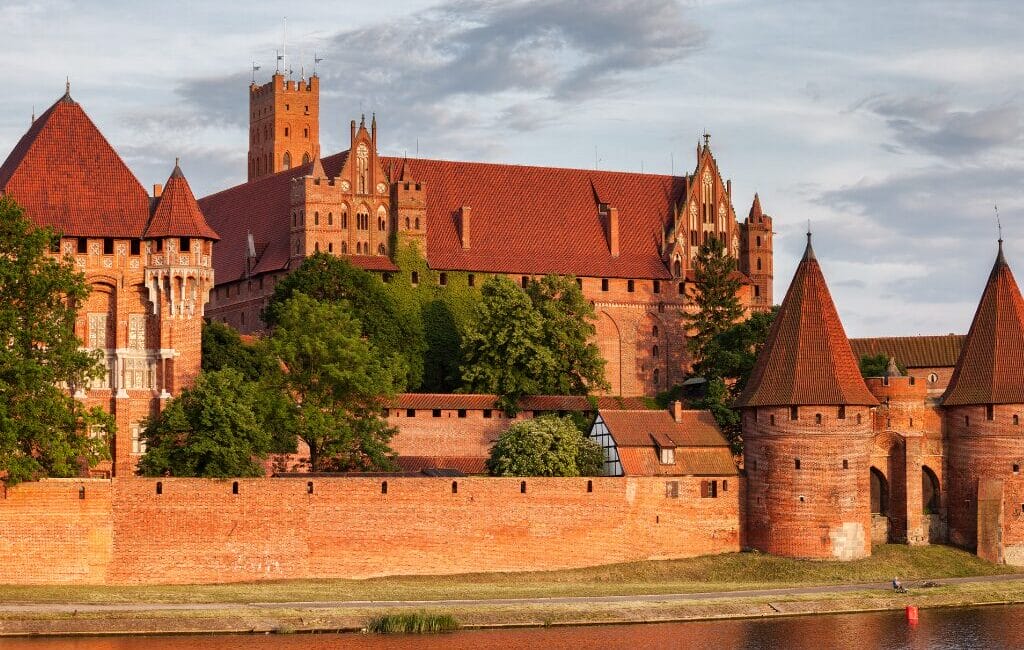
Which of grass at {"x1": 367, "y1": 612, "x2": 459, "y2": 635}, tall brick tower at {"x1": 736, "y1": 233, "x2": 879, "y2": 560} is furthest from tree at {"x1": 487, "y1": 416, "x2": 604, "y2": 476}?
grass at {"x1": 367, "y1": 612, "x2": 459, "y2": 635}

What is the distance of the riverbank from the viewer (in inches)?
2302

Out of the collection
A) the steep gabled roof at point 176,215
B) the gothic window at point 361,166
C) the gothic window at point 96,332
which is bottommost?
the gothic window at point 96,332

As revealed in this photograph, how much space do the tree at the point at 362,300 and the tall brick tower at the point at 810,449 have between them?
1533cm

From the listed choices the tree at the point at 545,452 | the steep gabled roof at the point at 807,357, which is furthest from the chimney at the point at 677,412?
the tree at the point at 545,452

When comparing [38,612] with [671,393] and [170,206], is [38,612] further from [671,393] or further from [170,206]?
[671,393]

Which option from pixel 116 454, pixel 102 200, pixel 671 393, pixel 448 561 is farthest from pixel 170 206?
pixel 671 393

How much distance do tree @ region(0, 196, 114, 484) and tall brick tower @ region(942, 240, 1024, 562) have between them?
85.1 feet

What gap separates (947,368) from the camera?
9006 centimetres

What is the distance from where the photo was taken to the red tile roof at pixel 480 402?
257 feet

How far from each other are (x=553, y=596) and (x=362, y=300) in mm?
21392

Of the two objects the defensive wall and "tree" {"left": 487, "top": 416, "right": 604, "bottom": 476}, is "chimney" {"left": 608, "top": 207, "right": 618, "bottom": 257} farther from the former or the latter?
the defensive wall

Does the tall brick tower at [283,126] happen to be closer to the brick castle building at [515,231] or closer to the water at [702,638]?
the brick castle building at [515,231]

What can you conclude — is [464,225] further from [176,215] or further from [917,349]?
[176,215]

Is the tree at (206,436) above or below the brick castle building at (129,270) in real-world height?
below
